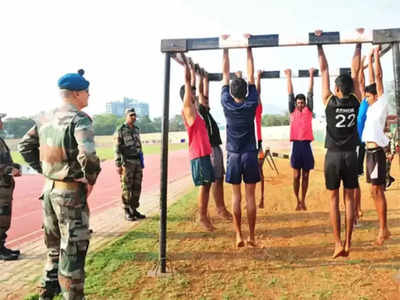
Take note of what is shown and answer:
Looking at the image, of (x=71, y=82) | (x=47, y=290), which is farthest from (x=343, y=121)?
(x=47, y=290)

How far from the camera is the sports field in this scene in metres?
3.61

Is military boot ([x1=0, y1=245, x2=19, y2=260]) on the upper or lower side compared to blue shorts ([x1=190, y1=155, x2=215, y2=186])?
lower

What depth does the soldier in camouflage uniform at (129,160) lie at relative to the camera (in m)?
6.87

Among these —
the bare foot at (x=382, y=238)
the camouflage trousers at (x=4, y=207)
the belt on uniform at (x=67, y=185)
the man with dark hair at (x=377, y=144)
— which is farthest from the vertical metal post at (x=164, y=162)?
the bare foot at (x=382, y=238)

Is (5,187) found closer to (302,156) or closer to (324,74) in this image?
(324,74)

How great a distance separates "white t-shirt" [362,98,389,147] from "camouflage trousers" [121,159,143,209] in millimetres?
4462

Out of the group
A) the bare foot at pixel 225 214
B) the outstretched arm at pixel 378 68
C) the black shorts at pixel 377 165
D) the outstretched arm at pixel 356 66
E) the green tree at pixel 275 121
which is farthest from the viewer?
the green tree at pixel 275 121

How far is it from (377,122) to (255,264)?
2.60m

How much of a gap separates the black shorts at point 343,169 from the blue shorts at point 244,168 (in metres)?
0.95

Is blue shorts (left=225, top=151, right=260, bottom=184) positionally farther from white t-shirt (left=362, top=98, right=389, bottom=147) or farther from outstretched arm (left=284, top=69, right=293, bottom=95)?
outstretched arm (left=284, top=69, right=293, bottom=95)

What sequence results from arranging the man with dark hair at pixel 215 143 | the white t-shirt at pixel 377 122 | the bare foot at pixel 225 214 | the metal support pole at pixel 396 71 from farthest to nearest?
the bare foot at pixel 225 214
the man with dark hair at pixel 215 143
the white t-shirt at pixel 377 122
the metal support pole at pixel 396 71

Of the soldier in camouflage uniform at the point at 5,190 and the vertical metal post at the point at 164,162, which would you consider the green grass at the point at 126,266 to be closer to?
the vertical metal post at the point at 164,162

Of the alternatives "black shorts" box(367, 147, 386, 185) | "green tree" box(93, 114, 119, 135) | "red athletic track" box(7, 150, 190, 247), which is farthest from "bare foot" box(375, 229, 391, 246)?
"green tree" box(93, 114, 119, 135)

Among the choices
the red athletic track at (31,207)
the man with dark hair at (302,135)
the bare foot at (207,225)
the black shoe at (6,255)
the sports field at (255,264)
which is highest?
the man with dark hair at (302,135)
